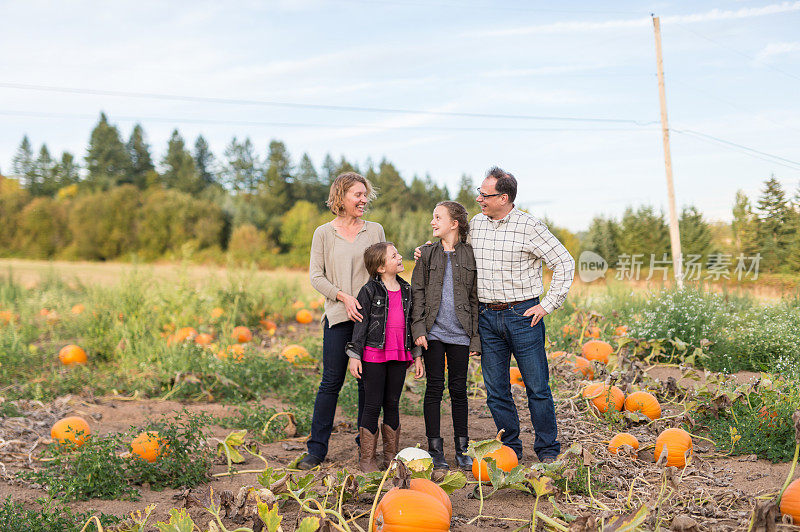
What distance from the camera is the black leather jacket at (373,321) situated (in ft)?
10.9

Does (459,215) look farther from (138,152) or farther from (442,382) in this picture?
(138,152)

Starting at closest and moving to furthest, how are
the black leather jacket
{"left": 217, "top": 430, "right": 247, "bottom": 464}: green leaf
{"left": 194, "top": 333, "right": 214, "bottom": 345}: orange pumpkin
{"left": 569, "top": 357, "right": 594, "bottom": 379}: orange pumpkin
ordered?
1. the black leather jacket
2. {"left": 217, "top": 430, "right": 247, "bottom": 464}: green leaf
3. {"left": 569, "top": 357, "right": 594, "bottom": 379}: orange pumpkin
4. {"left": 194, "top": 333, "right": 214, "bottom": 345}: orange pumpkin

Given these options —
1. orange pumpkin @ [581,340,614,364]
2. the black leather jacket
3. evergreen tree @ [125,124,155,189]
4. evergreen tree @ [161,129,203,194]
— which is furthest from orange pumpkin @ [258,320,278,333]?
evergreen tree @ [125,124,155,189]

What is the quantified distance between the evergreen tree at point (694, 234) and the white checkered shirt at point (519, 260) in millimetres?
12893

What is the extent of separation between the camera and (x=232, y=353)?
579cm

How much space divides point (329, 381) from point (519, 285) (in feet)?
4.20

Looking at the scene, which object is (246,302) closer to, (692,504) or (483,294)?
(483,294)

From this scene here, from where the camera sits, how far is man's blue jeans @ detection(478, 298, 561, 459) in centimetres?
329

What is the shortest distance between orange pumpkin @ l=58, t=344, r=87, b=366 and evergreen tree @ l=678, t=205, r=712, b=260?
1362 centimetres

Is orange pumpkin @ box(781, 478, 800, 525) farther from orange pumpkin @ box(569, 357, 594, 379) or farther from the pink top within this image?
orange pumpkin @ box(569, 357, 594, 379)

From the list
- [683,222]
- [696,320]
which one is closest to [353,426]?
[696,320]

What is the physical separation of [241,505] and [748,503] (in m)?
2.24

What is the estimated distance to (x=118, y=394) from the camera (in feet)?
18.0

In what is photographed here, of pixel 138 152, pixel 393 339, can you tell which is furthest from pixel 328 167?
pixel 393 339
